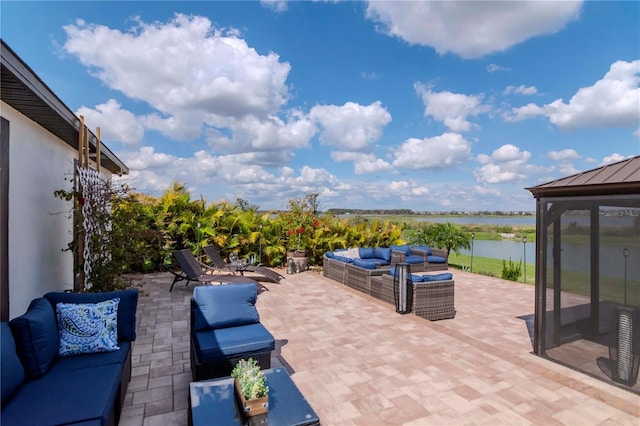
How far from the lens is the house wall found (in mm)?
3699

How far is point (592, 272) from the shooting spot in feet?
13.9

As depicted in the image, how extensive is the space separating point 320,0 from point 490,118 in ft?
26.1

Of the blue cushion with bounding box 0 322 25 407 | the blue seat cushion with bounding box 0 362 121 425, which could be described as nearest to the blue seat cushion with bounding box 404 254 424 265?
the blue seat cushion with bounding box 0 362 121 425

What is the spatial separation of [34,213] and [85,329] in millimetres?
2178

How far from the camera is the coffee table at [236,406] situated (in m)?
2.23

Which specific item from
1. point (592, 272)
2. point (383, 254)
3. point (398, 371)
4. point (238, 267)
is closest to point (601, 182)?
point (592, 272)

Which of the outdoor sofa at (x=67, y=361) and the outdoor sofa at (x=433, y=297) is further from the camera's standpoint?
the outdoor sofa at (x=433, y=297)

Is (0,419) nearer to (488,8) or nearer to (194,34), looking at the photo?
(194,34)

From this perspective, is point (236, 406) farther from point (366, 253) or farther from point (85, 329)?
point (366, 253)

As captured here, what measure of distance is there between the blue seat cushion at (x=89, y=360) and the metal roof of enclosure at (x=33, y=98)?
2.48 meters

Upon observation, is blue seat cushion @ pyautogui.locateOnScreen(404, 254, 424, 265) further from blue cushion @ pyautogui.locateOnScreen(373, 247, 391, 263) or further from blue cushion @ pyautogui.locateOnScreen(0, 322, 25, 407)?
blue cushion @ pyautogui.locateOnScreen(0, 322, 25, 407)

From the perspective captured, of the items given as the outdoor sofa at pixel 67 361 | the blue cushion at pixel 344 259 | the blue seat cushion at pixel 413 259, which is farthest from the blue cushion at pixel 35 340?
the blue seat cushion at pixel 413 259

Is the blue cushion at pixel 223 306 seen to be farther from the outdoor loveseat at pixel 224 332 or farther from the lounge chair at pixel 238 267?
the lounge chair at pixel 238 267

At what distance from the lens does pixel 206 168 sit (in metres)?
13.3
